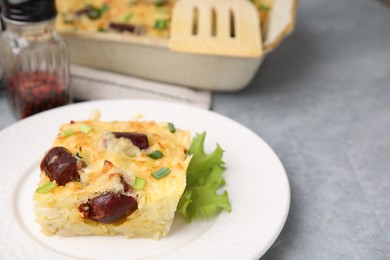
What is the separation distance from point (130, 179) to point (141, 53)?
1106 millimetres

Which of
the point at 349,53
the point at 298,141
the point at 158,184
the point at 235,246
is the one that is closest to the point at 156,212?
the point at 158,184

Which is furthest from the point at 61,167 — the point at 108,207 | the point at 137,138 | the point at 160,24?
the point at 160,24

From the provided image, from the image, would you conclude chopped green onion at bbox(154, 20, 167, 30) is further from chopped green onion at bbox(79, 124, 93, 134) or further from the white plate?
chopped green onion at bbox(79, 124, 93, 134)

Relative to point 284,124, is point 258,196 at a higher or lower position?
higher

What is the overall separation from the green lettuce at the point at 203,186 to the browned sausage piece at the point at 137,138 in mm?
230

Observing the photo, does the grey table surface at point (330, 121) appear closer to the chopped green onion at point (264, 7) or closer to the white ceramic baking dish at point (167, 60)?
the white ceramic baking dish at point (167, 60)

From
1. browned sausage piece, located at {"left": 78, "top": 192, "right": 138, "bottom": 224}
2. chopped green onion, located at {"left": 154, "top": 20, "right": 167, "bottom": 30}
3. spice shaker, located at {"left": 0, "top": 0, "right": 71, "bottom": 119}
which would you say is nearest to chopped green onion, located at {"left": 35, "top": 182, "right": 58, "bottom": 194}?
browned sausage piece, located at {"left": 78, "top": 192, "right": 138, "bottom": 224}

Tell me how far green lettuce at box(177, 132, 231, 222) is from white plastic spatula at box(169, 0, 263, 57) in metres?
0.54

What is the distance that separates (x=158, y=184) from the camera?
6.74 feet

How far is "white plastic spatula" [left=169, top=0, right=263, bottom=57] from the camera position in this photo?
9.35 feet

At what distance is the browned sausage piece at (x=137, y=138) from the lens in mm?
A: 2217

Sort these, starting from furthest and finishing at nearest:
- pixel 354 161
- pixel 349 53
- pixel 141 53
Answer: pixel 349 53 → pixel 141 53 → pixel 354 161

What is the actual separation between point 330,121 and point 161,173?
4.34 ft

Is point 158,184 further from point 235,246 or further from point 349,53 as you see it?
point 349,53
